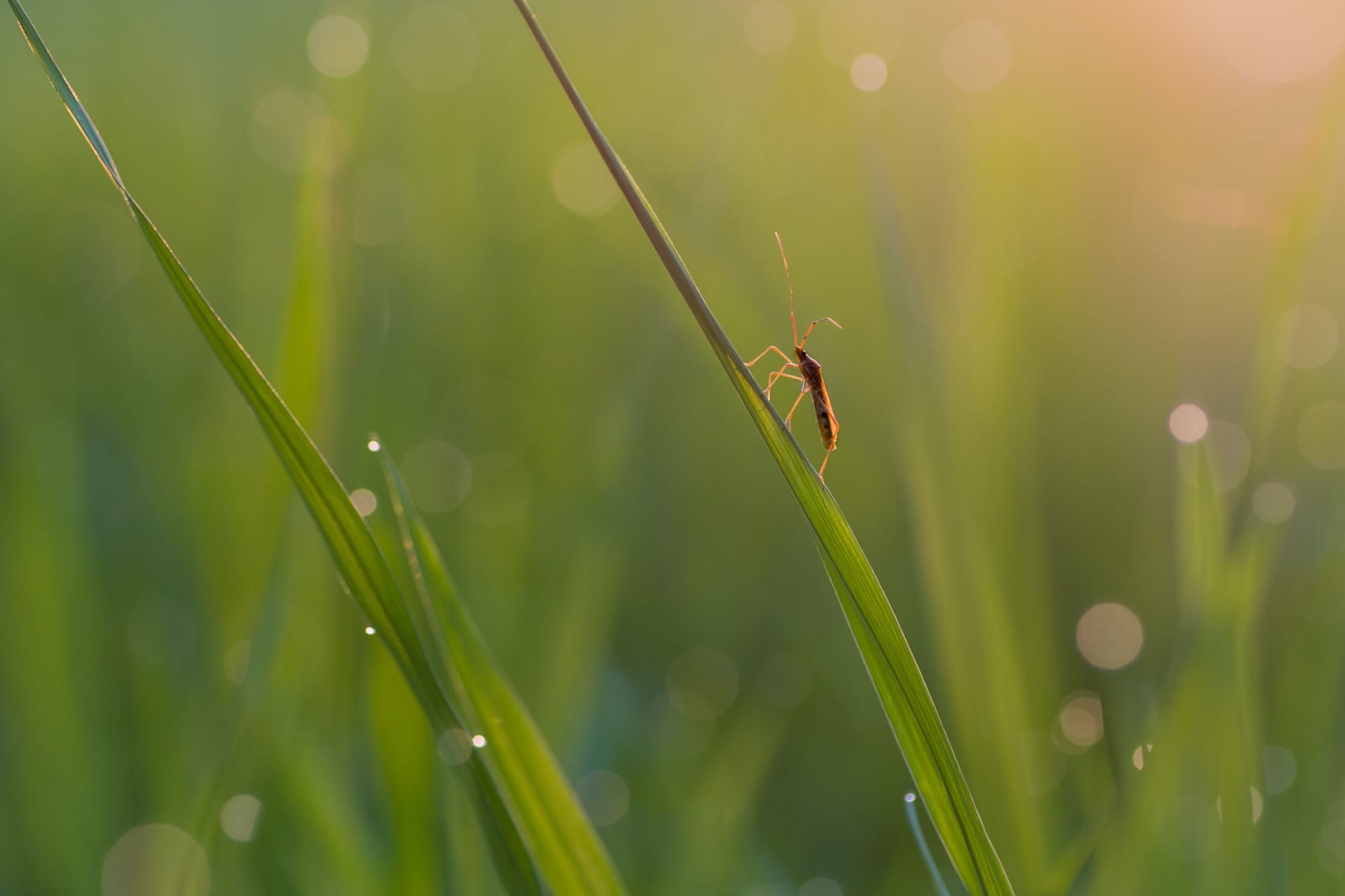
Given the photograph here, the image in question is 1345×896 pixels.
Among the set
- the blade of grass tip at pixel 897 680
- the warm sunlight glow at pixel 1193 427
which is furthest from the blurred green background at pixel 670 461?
the blade of grass tip at pixel 897 680

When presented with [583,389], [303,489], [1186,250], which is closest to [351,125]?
[583,389]

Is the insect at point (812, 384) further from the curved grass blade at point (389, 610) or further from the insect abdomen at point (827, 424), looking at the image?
the curved grass blade at point (389, 610)

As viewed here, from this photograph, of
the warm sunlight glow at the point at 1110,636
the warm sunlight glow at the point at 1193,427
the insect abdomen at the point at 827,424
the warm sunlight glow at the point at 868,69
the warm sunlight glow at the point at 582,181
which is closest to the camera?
the warm sunlight glow at the point at 1193,427

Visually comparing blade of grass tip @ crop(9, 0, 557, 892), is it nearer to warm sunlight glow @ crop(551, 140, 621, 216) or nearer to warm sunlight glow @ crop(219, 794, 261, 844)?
warm sunlight glow @ crop(219, 794, 261, 844)

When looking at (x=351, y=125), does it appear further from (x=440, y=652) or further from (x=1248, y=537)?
(x=1248, y=537)

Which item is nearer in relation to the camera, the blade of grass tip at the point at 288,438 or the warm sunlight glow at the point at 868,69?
the blade of grass tip at the point at 288,438

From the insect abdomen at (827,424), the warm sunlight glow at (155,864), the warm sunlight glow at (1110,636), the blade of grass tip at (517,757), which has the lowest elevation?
the warm sunlight glow at (1110,636)

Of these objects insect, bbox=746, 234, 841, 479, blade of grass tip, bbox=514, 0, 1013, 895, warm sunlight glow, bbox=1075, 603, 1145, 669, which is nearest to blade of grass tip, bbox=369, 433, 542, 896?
blade of grass tip, bbox=514, 0, 1013, 895

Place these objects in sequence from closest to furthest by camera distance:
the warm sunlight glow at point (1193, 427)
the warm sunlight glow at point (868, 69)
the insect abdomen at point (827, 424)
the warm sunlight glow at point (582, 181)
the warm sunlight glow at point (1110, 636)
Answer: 1. the warm sunlight glow at point (1193, 427)
2. the warm sunlight glow at point (1110, 636)
3. the insect abdomen at point (827, 424)
4. the warm sunlight glow at point (868, 69)
5. the warm sunlight glow at point (582, 181)
